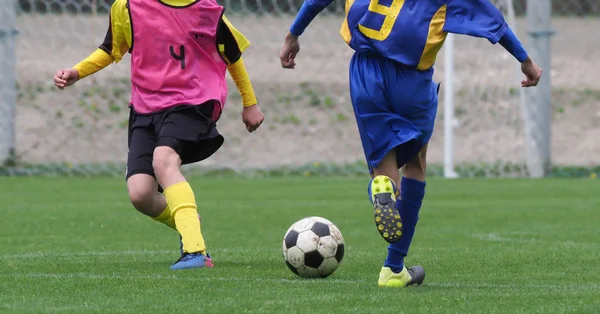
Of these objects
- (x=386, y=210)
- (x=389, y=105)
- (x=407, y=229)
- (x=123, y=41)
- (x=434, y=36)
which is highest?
(x=434, y=36)

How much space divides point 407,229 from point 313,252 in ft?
1.55

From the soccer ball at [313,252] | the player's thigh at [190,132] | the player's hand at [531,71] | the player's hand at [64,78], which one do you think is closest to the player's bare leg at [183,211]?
the player's thigh at [190,132]

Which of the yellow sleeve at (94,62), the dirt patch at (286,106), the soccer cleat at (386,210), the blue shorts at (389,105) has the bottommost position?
the dirt patch at (286,106)

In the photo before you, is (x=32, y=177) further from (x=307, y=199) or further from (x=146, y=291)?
(x=146, y=291)

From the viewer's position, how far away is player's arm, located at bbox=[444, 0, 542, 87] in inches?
201

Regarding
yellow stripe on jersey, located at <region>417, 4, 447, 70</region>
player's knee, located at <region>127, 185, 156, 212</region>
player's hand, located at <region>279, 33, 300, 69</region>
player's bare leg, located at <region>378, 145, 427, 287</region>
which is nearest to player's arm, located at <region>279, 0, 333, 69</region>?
player's hand, located at <region>279, 33, 300, 69</region>

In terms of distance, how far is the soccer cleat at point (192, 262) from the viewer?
19.2 feet

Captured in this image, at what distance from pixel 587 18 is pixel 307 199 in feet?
33.1

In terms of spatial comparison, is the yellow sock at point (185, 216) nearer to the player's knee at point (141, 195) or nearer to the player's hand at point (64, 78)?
the player's knee at point (141, 195)

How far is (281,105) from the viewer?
65.3ft

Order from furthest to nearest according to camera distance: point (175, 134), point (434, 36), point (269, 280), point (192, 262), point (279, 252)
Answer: point (279, 252) < point (175, 134) < point (192, 262) < point (269, 280) < point (434, 36)

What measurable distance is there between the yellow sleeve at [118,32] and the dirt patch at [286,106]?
8516mm

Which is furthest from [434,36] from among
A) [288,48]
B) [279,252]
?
[279,252]

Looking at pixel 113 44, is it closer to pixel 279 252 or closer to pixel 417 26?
pixel 279 252
